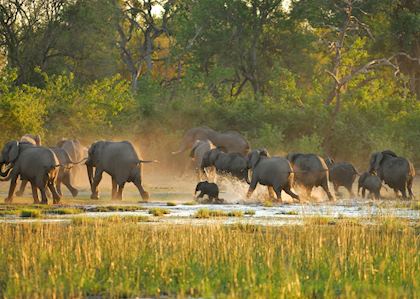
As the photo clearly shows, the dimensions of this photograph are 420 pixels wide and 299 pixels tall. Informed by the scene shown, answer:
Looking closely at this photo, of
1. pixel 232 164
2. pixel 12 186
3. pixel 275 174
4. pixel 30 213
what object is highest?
pixel 232 164

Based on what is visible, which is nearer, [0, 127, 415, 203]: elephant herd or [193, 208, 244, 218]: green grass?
[193, 208, 244, 218]: green grass

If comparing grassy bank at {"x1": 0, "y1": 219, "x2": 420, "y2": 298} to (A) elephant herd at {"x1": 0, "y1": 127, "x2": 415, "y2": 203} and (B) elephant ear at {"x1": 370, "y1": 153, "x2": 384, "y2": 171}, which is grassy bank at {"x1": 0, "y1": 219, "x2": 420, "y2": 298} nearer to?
(A) elephant herd at {"x1": 0, "y1": 127, "x2": 415, "y2": 203}

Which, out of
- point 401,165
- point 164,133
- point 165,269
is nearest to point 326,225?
point 165,269

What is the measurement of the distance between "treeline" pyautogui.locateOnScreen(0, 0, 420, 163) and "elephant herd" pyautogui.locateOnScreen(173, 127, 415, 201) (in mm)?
8429

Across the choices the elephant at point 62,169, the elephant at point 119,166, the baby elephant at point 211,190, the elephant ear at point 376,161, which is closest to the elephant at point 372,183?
the elephant ear at point 376,161

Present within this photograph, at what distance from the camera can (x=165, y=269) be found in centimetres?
1098

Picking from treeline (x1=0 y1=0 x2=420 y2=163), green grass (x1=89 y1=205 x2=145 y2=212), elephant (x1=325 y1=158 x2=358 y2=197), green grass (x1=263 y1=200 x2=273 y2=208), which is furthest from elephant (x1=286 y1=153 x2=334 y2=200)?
treeline (x1=0 y1=0 x2=420 y2=163)

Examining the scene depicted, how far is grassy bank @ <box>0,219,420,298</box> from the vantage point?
32.6ft

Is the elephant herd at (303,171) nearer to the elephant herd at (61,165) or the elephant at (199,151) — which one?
the elephant at (199,151)

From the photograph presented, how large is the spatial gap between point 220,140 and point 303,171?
11.9 metres

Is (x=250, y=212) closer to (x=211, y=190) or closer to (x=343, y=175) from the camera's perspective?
(x=211, y=190)

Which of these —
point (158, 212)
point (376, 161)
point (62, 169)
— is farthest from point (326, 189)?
point (158, 212)

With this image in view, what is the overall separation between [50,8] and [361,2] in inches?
599

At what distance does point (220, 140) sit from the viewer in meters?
37.5
